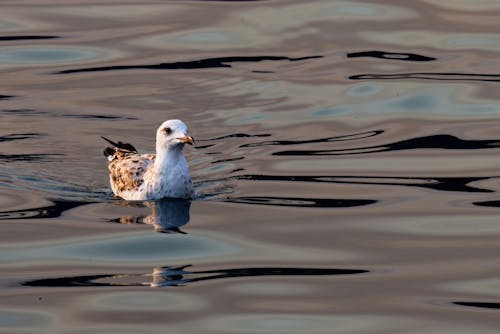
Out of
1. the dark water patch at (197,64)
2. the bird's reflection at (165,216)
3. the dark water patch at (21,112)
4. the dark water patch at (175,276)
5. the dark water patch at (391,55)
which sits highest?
the dark water patch at (391,55)

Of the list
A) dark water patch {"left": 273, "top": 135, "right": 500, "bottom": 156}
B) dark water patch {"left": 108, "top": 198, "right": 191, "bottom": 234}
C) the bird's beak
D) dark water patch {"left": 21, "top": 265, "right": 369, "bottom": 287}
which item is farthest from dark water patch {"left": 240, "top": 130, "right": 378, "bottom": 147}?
dark water patch {"left": 21, "top": 265, "right": 369, "bottom": 287}

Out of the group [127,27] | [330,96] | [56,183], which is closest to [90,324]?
[56,183]

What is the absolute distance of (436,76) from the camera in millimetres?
21312

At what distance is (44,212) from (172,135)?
1.56 metres

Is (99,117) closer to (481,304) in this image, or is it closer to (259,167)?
(259,167)

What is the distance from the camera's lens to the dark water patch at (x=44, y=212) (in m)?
15.0

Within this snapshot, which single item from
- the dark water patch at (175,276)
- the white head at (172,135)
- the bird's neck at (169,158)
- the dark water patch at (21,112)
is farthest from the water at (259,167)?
the white head at (172,135)

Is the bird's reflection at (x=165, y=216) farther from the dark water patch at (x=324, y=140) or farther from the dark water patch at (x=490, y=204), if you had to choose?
the dark water patch at (x=490, y=204)

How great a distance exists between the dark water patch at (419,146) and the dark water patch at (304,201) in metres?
2.16

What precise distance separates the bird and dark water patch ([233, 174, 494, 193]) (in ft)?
3.17

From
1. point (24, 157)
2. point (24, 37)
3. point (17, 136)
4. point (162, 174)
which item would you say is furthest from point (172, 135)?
point (24, 37)

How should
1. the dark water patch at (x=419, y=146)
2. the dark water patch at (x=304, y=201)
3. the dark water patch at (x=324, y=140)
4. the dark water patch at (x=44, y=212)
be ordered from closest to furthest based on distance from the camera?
the dark water patch at (x=44, y=212)
the dark water patch at (x=304, y=201)
the dark water patch at (x=419, y=146)
the dark water patch at (x=324, y=140)

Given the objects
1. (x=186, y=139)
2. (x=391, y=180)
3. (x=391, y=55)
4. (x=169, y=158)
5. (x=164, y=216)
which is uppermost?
(x=391, y=55)

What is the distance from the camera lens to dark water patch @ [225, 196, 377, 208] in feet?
49.8
